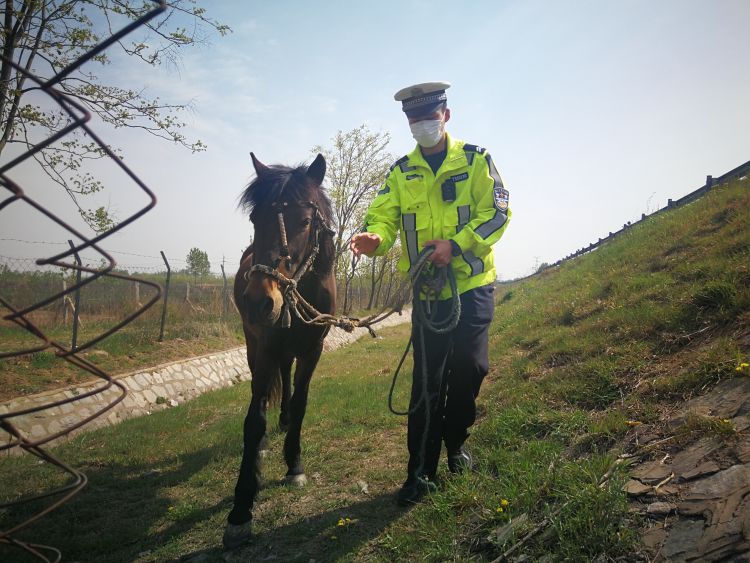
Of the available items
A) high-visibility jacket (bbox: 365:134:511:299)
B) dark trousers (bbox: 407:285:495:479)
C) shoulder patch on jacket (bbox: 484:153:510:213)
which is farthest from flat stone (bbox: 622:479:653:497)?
shoulder patch on jacket (bbox: 484:153:510:213)

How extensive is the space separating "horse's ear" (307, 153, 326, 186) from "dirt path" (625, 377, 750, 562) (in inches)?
122

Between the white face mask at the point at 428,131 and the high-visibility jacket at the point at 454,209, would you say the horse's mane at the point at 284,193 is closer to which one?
the high-visibility jacket at the point at 454,209

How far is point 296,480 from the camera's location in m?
3.79

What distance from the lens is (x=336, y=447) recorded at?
4551 mm

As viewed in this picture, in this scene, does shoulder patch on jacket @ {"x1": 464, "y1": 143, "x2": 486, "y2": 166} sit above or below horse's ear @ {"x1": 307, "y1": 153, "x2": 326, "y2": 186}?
below

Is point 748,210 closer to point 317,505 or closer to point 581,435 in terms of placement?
point 581,435

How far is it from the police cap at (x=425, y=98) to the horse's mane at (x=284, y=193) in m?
1.07

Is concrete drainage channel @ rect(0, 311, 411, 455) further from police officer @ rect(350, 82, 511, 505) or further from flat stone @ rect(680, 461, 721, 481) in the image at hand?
flat stone @ rect(680, 461, 721, 481)

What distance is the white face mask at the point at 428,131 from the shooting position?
314cm

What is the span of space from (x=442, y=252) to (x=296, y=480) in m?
2.43

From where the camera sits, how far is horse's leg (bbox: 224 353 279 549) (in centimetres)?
292

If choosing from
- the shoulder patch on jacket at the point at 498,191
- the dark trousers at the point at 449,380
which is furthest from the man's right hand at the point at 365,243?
the shoulder patch on jacket at the point at 498,191

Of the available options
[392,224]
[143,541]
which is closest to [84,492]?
[143,541]

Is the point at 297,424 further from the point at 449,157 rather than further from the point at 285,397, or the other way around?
the point at 449,157
